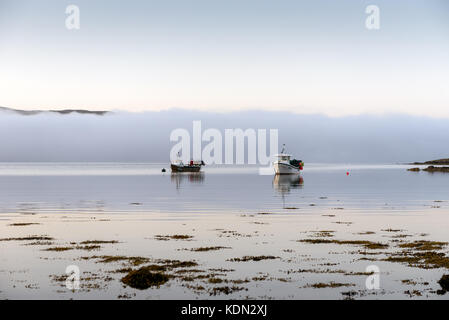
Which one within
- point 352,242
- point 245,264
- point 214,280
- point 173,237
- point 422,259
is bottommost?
point 214,280

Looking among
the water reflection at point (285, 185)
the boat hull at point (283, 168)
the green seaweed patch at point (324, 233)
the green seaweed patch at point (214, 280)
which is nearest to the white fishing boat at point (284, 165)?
the boat hull at point (283, 168)

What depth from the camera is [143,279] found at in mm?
19953

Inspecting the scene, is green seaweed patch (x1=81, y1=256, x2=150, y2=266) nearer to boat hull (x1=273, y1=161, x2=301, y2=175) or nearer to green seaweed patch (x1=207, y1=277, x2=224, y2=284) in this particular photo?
green seaweed patch (x1=207, y1=277, x2=224, y2=284)

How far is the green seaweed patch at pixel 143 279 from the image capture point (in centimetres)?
1972

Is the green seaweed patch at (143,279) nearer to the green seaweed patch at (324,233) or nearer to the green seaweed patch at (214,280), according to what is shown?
the green seaweed patch at (214,280)

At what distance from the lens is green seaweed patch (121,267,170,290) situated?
19719 mm

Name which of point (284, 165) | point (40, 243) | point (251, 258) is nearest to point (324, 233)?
point (251, 258)

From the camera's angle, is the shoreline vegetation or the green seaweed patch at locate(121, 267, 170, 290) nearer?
the shoreline vegetation

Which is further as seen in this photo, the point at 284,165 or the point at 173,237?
the point at 284,165

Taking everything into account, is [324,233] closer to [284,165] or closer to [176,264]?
[176,264]

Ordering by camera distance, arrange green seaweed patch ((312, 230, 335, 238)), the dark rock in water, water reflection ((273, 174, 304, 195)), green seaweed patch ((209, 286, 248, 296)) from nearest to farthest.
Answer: green seaweed patch ((209, 286, 248, 296)) → the dark rock in water → green seaweed patch ((312, 230, 335, 238)) → water reflection ((273, 174, 304, 195))

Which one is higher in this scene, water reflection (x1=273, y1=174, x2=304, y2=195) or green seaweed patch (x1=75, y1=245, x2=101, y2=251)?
water reflection (x1=273, y1=174, x2=304, y2=195)

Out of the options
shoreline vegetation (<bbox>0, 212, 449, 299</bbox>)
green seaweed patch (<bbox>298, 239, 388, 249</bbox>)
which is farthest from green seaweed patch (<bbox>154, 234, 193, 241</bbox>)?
green seaweed patch (<bbox>298, 239, 388, 249</bbox>)
